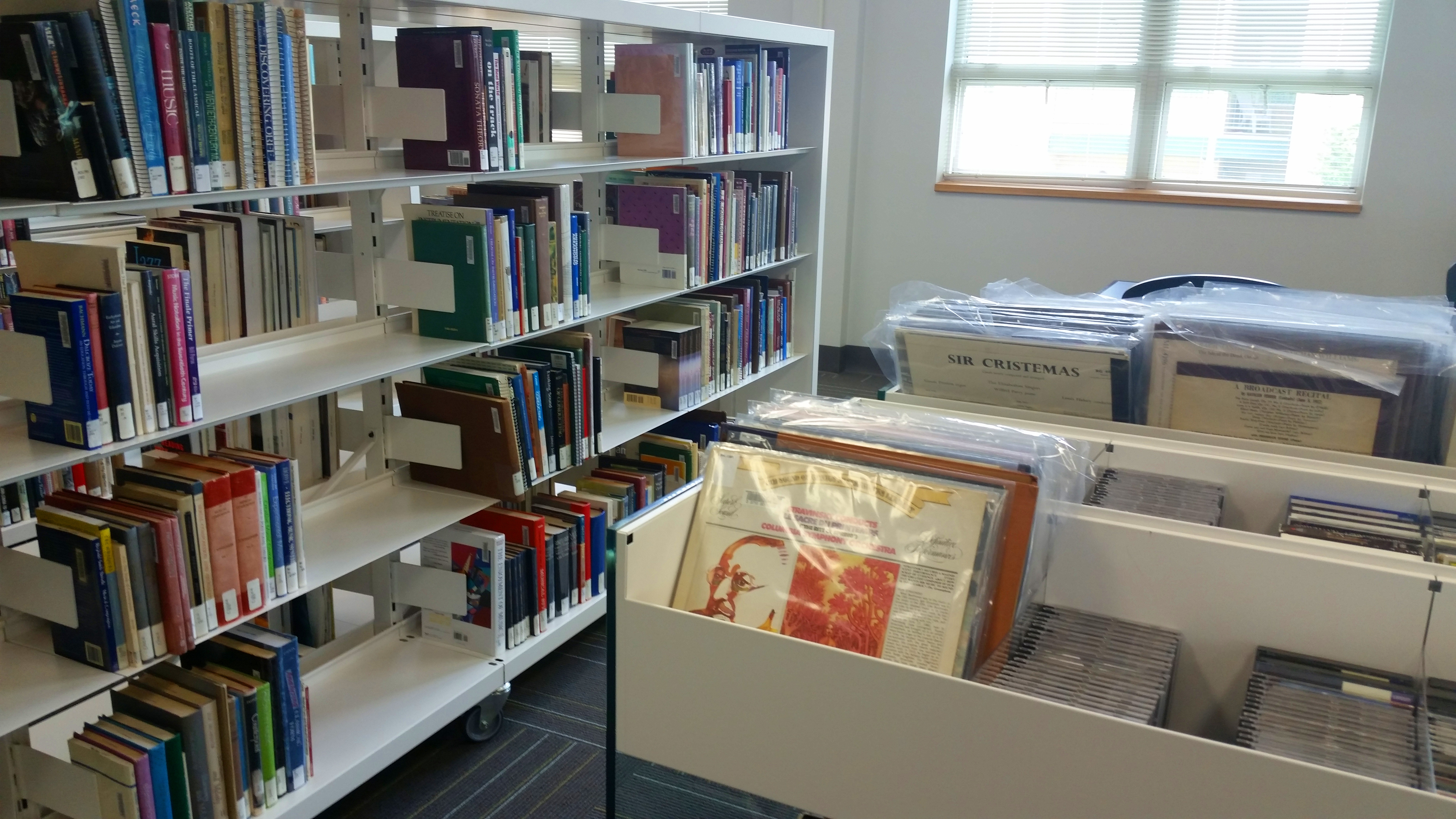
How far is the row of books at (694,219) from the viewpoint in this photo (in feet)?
9.86

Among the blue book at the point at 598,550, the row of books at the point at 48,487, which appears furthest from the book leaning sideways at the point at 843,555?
the row of books at the point at 48,487

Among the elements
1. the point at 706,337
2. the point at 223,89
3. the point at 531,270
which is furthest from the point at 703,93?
the point at 223,89

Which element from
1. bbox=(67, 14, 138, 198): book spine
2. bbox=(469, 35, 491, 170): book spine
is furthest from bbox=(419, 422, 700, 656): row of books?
bbox=(67, 14, 138, 198): book spine

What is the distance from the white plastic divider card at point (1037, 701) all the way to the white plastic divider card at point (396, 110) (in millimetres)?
1233

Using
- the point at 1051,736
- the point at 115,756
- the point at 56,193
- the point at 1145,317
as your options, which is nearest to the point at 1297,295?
the point at 1145,317

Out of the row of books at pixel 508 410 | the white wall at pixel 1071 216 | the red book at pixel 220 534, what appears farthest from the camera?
the white wall at pixel 1071 216

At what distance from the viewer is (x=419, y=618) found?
8.31 feet

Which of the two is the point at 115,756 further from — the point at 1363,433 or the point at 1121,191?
the point at 1121,191

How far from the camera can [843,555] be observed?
1212 mm

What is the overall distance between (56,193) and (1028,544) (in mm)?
1407

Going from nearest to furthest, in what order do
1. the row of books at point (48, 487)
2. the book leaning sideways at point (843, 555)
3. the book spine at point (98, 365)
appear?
the book leaning sideways at point (843, 555)
the book spine at point (98, 365)
the row of books at point (48, 487)

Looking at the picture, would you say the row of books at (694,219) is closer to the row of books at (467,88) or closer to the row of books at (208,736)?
the row of books at (467,88)

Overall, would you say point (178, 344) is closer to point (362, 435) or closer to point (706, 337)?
point (362, 435)

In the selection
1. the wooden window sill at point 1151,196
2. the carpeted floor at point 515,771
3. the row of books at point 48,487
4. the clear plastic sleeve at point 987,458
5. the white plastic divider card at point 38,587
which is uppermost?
the wooden window sill at point 1151,196
